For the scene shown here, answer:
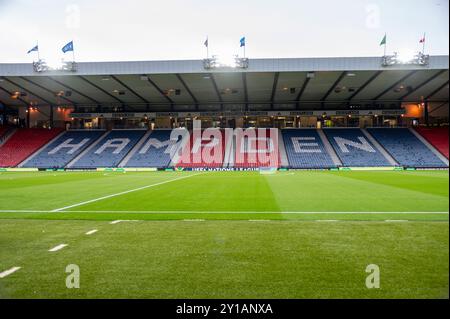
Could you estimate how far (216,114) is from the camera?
52188 millimetres

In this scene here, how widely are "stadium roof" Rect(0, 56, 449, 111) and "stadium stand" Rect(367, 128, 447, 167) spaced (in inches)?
183

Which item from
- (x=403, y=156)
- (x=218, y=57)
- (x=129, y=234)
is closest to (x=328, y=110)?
(x=403, y=156)

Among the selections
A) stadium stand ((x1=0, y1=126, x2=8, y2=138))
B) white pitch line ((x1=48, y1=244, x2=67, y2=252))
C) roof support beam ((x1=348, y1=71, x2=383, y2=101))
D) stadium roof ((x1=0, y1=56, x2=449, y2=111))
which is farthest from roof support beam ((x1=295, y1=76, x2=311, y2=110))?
stadium stand ((x1=0, y1=126, x2=8, y2=138))

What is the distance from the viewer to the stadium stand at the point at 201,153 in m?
44.6

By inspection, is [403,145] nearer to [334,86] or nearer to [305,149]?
[334,86]

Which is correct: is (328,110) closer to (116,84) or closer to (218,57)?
(218,57)

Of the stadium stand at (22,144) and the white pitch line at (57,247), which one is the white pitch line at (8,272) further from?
the stadium stand at (22,144)

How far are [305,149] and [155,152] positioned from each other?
69.7 feet

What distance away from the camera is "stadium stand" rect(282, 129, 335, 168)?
143ft

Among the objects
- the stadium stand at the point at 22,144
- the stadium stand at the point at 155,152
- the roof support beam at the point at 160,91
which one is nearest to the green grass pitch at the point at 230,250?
the roof support beam at the point at 160,91

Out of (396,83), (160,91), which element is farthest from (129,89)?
(396,83)

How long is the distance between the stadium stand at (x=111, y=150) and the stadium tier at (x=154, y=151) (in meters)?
1.42

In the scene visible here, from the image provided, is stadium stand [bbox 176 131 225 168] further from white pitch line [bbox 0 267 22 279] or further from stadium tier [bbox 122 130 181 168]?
white pitch line [bbox 0 267 22 279]

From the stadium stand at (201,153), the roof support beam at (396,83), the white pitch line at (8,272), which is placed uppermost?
the roof support beam at (396,83)
